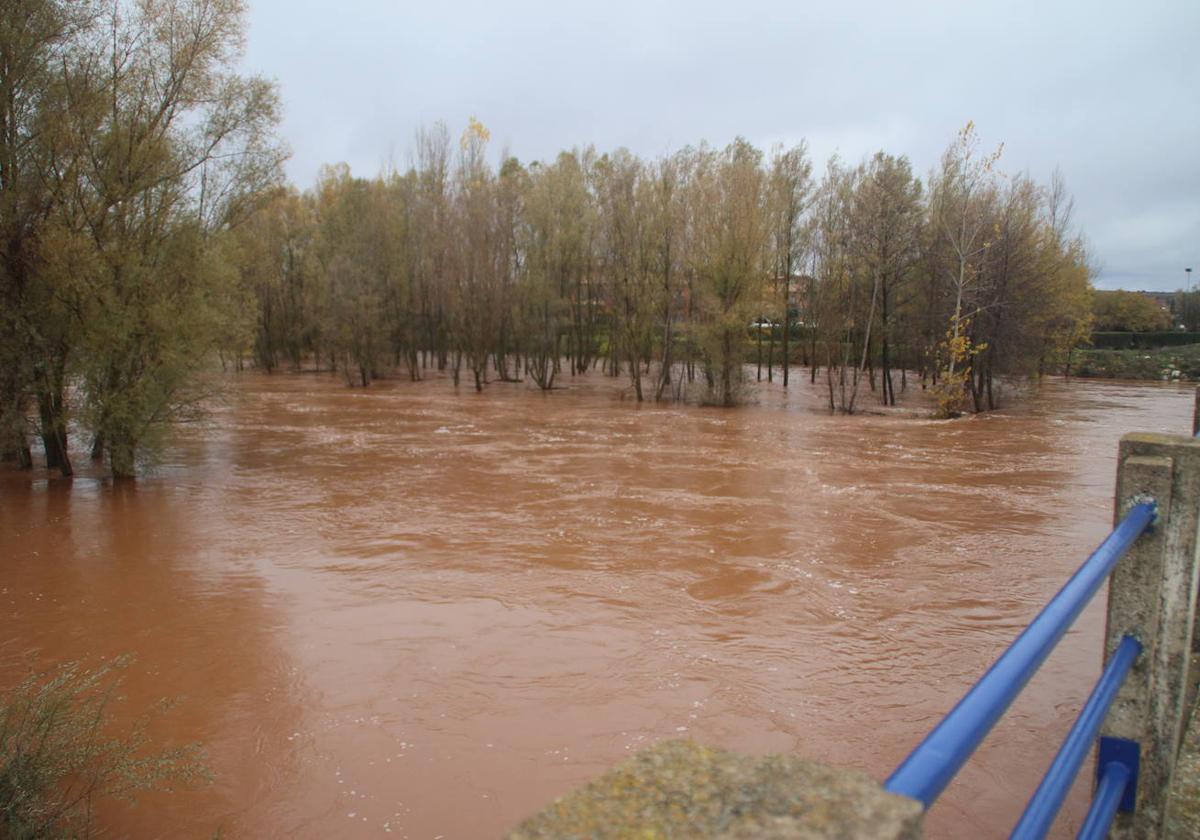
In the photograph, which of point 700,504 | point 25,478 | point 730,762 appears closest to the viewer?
point 730,762

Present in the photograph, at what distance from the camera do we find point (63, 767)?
4.71 metres

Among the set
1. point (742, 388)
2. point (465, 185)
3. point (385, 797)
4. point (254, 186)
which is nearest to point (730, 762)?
point (385, 797)

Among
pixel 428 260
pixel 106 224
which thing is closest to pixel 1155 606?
pixel 106 224

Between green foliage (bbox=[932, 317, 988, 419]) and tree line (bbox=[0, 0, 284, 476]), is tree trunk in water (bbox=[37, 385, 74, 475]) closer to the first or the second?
tree line (bbox=[0, 0, 284, 476])

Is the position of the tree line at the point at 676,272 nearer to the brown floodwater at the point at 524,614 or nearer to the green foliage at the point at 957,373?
the green foliage at the point at 957,373

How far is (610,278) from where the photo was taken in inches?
1400

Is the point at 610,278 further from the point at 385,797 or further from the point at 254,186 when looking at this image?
the point at 385,797

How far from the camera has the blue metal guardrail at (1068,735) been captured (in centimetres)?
104

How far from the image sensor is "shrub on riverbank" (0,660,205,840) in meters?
4.24

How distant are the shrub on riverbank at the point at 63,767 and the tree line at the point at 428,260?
38.6ft

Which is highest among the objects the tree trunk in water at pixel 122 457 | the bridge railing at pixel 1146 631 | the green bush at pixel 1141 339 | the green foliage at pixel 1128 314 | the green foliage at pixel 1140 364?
the green foliage at pixel 1128 314

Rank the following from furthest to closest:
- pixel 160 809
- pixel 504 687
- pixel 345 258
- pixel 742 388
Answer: pixel 345 258, pixel 742 388, pixel 504 687, pixel 160 809

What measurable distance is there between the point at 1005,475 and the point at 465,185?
109ft

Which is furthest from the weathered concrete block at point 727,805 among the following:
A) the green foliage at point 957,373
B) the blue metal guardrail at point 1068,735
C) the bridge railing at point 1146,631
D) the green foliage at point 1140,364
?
the green foliage at point 1140,364
